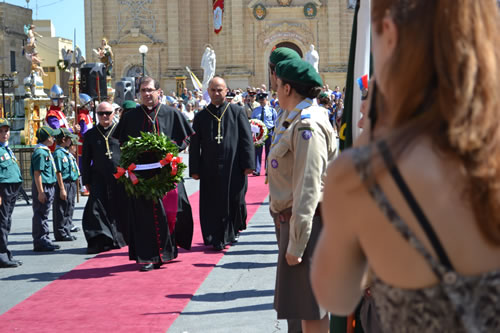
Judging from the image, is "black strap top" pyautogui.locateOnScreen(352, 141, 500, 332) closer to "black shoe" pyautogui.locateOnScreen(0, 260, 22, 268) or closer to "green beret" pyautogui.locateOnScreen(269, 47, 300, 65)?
"green beret" pyautogui.locateOnScreen(269, 47, 300, 65)

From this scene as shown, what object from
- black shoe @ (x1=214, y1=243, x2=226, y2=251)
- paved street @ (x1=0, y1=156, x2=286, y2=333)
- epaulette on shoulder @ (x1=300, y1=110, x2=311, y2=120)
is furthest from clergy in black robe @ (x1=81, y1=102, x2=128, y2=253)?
epaulette on shoulder @ (x1=300, y1=110, x2=311, y2=120)

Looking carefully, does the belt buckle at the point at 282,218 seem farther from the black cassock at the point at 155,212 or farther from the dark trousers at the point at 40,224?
the dark trousers at the point at 40,224

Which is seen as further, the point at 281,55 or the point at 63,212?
the point at 63,212

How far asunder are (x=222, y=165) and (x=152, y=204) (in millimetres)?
1457

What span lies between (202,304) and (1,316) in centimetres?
175

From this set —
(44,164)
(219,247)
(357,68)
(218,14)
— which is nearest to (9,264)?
(44,164)

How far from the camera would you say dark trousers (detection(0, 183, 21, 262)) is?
8.15 meters

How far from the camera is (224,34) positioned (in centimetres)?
4331

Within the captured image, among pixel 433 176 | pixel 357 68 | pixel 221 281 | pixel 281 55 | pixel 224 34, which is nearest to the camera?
pixel 433 176

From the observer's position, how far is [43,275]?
312 inches

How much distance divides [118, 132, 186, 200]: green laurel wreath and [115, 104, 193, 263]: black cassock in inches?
6.0

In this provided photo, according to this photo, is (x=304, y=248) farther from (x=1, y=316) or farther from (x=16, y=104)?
(x=16, y=104)

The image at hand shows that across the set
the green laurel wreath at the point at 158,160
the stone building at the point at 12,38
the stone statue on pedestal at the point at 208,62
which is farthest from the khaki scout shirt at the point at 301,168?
the stone building at the point at 12,38

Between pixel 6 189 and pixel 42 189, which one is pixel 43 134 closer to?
pixel 42 189
